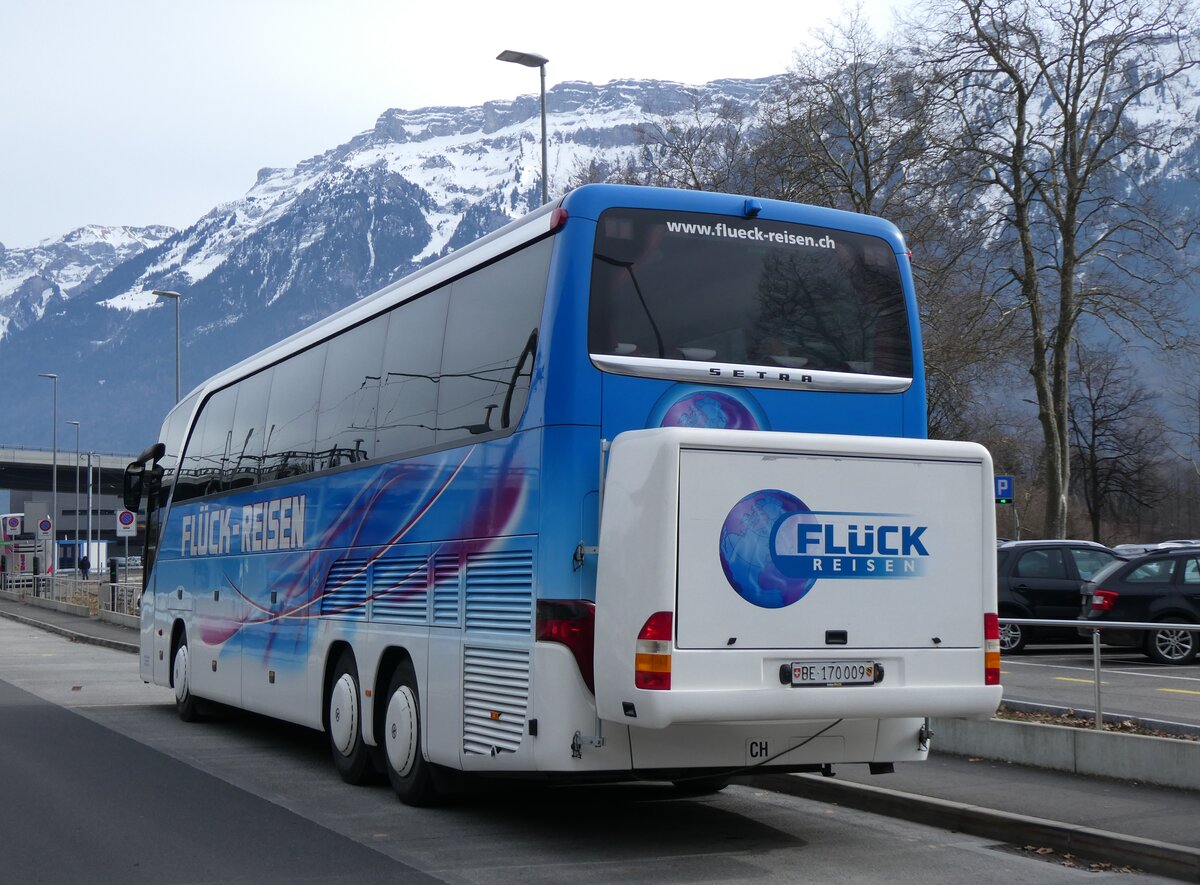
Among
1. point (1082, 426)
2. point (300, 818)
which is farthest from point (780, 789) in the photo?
point (1082, 426)

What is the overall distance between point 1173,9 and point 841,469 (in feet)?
106

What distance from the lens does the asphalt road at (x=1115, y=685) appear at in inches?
441

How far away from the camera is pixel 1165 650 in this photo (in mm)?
12164

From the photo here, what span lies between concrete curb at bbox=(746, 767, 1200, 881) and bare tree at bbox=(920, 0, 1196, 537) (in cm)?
2718

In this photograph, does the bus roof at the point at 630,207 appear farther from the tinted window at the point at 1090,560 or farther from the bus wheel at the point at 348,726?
the tinted window at the point at 1090,560

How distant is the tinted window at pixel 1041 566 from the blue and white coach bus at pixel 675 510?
15.3 m

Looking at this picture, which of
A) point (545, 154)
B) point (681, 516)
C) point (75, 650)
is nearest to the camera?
point (681, 516)

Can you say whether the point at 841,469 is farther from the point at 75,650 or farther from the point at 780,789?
the point at 75,650

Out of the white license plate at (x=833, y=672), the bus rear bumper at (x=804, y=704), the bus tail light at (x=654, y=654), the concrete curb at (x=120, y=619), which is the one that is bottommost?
the concrete curb at (x=120, y=619)

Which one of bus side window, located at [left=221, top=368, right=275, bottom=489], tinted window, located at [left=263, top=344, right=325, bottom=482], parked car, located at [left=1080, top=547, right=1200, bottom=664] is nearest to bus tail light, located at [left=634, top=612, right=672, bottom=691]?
tinted window, located at [left=263, top=344, right=325, bottom=482]

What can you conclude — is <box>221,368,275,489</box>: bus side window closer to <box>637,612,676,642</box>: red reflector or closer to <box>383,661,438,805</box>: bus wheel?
<box>383,661,438,805</box>: bus wheel

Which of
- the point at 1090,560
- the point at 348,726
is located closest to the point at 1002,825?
the point at 348,726

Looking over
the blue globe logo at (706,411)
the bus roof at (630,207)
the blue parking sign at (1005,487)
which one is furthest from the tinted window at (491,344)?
the blue parking sign at (1005,487)

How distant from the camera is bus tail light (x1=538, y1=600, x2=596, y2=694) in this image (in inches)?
342
